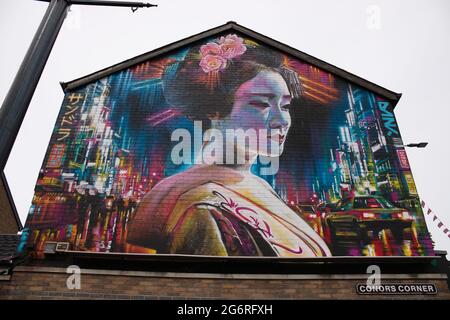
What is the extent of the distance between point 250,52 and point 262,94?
226cm

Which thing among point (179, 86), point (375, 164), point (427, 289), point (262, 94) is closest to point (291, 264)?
point (427, 289)

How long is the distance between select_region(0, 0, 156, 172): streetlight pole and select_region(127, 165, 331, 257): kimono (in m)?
6.98

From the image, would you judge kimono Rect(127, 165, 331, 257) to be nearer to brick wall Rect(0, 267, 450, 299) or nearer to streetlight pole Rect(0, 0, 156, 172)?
brick wall Rect(0, 267, 450, 299)


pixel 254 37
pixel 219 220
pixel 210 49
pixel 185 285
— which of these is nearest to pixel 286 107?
pixel 254 37

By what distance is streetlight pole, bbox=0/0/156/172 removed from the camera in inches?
169

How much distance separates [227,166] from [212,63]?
465cm

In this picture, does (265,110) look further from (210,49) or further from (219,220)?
(219,220)

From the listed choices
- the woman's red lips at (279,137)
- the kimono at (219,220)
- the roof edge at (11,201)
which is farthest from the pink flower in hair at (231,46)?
the roof edge at (11,201)

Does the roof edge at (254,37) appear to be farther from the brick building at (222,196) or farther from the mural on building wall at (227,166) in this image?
the mural on building wall at (227,166)

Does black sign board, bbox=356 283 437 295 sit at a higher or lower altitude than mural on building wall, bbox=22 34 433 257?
lower

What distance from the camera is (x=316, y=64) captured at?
14453 mm

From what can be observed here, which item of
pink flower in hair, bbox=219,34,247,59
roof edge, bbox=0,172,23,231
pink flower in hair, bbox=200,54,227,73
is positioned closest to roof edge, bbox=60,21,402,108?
pink flower in hair, bbox=219,34,247,59

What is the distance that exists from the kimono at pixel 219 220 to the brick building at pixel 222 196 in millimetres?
34

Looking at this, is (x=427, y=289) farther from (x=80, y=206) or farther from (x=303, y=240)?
(x=80, y=206)
